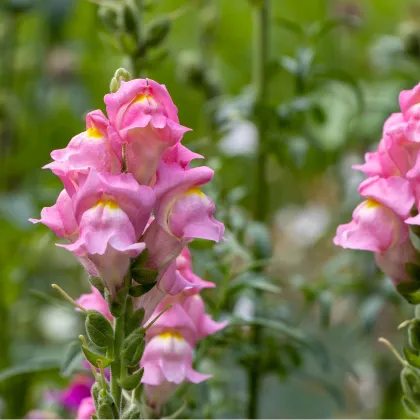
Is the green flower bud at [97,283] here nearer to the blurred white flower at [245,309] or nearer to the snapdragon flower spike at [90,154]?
the snapdragon flower spike at [90,154]

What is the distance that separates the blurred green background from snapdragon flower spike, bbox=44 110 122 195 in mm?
219

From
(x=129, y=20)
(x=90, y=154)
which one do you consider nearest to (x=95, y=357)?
(x=90, y=154)

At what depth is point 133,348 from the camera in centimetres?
50

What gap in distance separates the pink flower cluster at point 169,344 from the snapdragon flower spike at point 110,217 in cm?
6

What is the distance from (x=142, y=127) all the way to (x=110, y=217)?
58 millimetres

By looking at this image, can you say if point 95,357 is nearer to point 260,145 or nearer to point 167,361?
point 167,361

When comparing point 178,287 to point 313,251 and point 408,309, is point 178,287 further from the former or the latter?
point 313,251

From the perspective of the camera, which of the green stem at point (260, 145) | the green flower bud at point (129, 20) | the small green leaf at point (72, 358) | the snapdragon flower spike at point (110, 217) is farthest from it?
the green stem at point (260, 145)

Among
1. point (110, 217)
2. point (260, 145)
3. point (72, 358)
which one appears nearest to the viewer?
point (110, 217)

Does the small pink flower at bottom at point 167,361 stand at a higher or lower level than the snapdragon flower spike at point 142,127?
lower

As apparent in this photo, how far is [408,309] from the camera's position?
1.00m

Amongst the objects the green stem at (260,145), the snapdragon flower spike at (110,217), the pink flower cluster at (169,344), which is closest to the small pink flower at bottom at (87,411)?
the pink flower cluster at (169,344)

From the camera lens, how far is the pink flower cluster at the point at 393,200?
54 cm

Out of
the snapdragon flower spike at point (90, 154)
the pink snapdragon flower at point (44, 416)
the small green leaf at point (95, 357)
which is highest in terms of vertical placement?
the snapdragon flower spike at point (90, 154)
